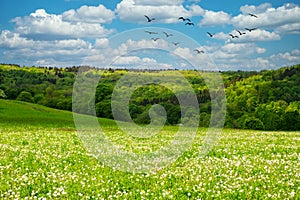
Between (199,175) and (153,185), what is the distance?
1.90 m

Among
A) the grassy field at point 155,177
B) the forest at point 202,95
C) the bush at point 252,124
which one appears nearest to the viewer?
the grassy field at point 155,177

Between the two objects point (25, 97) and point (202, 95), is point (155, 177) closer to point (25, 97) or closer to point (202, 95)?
point (202, 95)

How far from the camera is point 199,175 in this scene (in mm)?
12719

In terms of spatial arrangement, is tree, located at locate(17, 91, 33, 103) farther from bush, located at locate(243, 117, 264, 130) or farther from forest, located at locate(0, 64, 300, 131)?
bush, located at locate(243, 117, 264, 130)

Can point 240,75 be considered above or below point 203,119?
above

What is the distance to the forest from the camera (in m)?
79.9

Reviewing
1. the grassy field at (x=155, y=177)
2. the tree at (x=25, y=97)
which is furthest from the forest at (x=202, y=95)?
the grassy field at (x=155, y=177)

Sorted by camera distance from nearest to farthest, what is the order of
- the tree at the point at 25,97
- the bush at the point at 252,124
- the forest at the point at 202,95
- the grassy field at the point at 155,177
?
the grassy field at the point at 155,177, the forest at the point at 202,95, the bush at the point at 252,124, the tree at the point at 25,97

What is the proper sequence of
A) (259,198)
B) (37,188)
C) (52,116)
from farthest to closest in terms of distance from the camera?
1. (52,116)
2. (37,188)
3. (259,198)

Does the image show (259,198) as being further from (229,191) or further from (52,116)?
(52,116)

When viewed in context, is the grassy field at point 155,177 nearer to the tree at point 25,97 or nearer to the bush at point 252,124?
the bush at point 252,124

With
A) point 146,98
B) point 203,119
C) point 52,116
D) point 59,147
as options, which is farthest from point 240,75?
point 59,147

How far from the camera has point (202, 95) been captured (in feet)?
340

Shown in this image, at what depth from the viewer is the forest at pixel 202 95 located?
3145 inches
